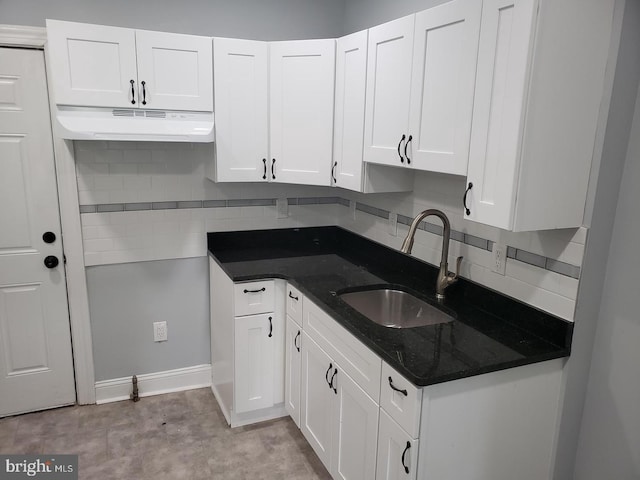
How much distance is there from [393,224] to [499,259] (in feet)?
2.74

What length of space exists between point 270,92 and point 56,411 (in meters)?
2.27

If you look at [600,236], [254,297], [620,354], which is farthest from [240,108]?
[620,354]

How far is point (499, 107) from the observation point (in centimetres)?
164

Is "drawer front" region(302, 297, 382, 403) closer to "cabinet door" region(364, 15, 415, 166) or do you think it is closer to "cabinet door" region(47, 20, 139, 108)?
"cabinet door" region(364, 15, 415, 166)

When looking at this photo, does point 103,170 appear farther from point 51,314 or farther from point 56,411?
point 56,411

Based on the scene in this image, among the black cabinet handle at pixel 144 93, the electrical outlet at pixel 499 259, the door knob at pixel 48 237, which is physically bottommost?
the door knob at pixel 48 237

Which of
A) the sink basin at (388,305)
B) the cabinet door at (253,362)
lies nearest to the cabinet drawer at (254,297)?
the cabinet door at (253,362)

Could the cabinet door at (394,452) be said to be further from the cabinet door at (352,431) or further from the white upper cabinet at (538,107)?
the white upper cabinet at (538,107)

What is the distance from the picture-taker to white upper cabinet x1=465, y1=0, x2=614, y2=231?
153 centimetres

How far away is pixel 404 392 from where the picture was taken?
1.64 m

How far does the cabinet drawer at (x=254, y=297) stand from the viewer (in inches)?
104

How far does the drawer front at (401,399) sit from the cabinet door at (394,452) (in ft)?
0.10

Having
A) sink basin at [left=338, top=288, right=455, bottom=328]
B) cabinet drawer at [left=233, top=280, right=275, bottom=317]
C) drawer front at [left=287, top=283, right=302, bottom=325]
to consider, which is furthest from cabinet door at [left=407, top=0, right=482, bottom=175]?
cabinet drawer at [left=233, top=280, right=275, bottom=317]

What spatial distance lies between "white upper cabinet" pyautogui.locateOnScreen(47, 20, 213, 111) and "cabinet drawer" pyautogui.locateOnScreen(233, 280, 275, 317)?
976 mm
